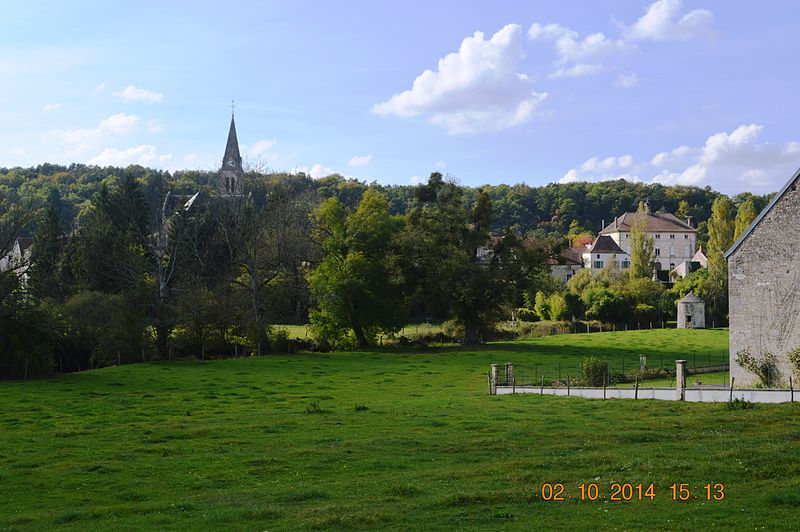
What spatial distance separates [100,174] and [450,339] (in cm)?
10190

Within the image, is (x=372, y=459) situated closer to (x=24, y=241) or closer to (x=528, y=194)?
(x=24, y=241)

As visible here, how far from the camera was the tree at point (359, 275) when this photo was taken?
193ft

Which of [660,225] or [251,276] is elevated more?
[660,225]

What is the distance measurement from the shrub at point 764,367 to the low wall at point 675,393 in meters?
4.39

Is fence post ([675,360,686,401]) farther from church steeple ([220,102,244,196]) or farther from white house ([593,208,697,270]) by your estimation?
white house ([593,208,697,270])

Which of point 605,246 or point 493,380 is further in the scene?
point 605,246

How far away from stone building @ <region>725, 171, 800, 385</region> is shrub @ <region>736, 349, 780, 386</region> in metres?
0.17

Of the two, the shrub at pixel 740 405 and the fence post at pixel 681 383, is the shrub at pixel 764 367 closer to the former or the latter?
the fence post at pixel 681 383

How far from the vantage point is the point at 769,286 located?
33.8m

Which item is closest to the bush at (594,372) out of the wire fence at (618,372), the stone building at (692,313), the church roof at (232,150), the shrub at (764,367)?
the wire fence at (618,372)

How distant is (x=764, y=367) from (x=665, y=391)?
5.36 m

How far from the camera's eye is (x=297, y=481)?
1702 centimetres

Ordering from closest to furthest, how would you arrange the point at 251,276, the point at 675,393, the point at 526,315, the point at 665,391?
1. the point at 675,393
2. the point at 665,391
3. the point at 251,276
4. the point at 526,315
